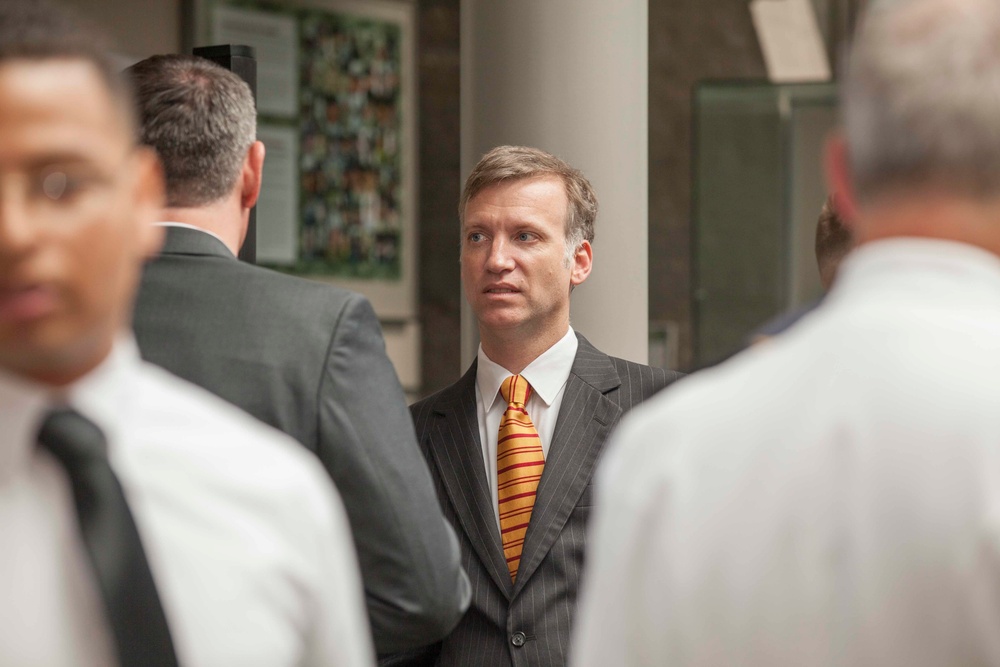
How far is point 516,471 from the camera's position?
10.1ft

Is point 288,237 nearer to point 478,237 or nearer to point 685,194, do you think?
point 685,194

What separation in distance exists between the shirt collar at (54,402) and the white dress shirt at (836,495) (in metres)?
0.47

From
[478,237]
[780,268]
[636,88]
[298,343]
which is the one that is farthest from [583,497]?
[780,268]

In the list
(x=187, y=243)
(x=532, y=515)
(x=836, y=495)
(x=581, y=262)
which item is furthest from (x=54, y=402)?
(x=581, y=262)

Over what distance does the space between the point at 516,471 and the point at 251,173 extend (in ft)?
3.44

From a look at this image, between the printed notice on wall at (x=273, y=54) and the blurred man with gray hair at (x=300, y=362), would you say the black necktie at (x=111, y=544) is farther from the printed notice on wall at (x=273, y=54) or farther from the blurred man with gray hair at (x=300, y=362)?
the printed notice on wall at (x=273, y=54)

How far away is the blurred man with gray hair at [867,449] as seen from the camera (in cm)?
118

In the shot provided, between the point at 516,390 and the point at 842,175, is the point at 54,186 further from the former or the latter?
the point at 516,390

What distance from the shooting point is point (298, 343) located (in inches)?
82.9

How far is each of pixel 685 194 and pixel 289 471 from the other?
660cm

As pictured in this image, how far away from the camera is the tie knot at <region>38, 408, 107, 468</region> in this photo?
1.23 meters

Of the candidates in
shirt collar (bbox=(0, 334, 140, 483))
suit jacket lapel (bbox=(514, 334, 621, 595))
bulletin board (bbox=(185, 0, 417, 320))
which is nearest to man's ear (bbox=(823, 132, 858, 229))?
shirt collar (bbox=(0, 334, 140, 483))

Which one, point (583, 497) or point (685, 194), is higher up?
point (685, 194)

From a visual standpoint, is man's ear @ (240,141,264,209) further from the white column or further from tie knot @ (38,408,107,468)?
the white column
